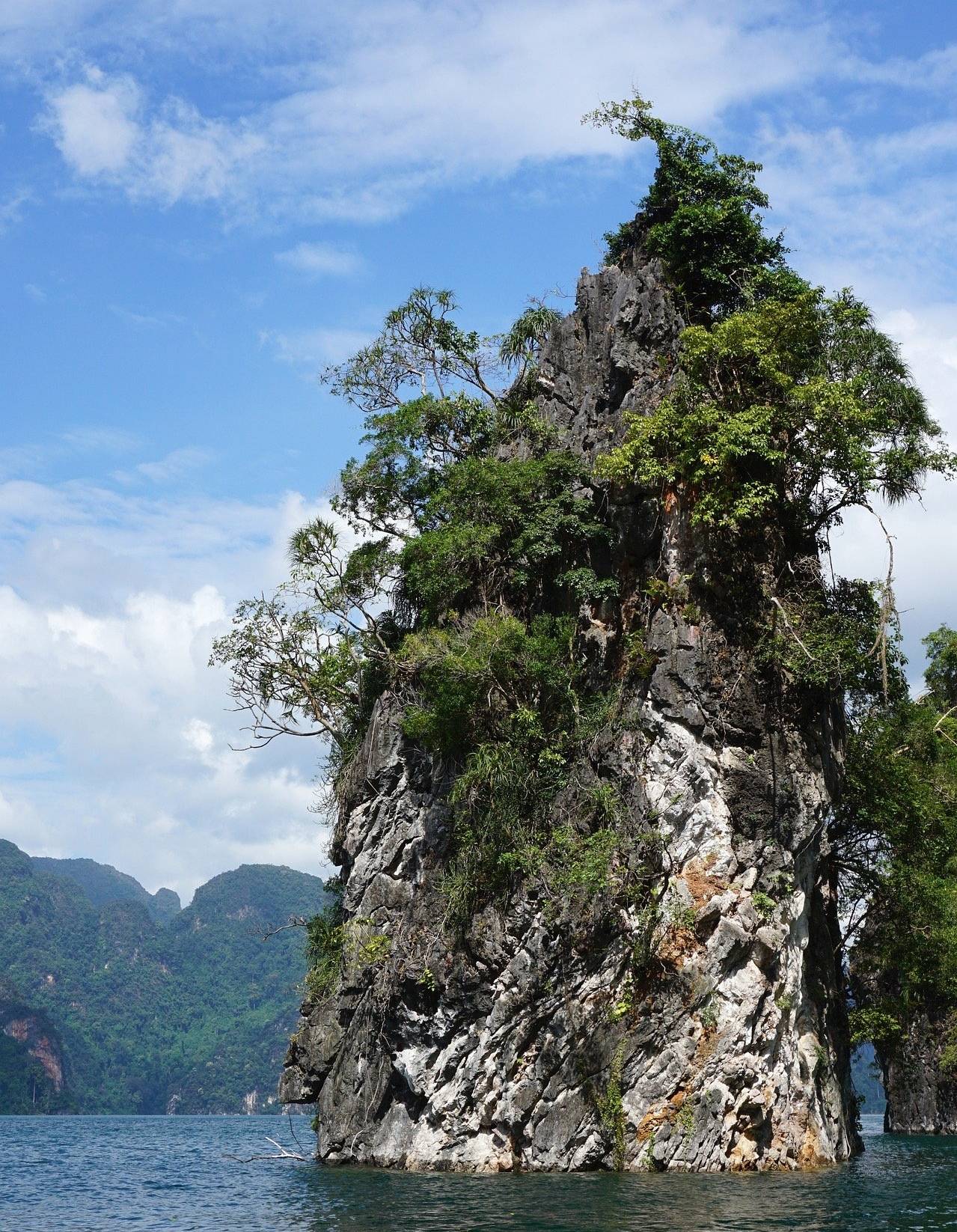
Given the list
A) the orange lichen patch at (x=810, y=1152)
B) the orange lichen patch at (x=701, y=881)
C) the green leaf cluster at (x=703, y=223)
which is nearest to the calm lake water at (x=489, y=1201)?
the orange lichen patch at (x=810, y=1152)

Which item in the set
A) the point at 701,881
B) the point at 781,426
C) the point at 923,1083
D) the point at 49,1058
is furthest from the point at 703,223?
the point at 49,1058

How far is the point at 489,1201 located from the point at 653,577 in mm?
10965

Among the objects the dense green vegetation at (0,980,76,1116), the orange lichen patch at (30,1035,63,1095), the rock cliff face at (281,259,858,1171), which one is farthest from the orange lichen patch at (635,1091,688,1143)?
the orange lichen patch at (30,1035,63,1095)

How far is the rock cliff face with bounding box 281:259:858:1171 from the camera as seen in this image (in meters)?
19.0

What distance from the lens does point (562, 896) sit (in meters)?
20.5

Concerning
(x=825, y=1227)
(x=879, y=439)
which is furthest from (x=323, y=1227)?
(x=879, y=439)

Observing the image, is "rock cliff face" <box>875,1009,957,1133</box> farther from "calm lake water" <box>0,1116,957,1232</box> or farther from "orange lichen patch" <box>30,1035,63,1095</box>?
"orange lichen patch" <box>30,1035,63,1095</box>

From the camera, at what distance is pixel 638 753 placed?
69.3 feet

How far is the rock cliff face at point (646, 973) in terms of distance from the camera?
19.0 m

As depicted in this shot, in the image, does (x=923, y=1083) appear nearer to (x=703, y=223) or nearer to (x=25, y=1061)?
(x=703, y=223)

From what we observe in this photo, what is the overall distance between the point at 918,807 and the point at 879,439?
822cm

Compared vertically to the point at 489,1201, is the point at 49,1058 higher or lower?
lower

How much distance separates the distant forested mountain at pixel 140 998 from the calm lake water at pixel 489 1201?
80166mm

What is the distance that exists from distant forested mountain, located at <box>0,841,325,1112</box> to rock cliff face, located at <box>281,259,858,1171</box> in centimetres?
8083
